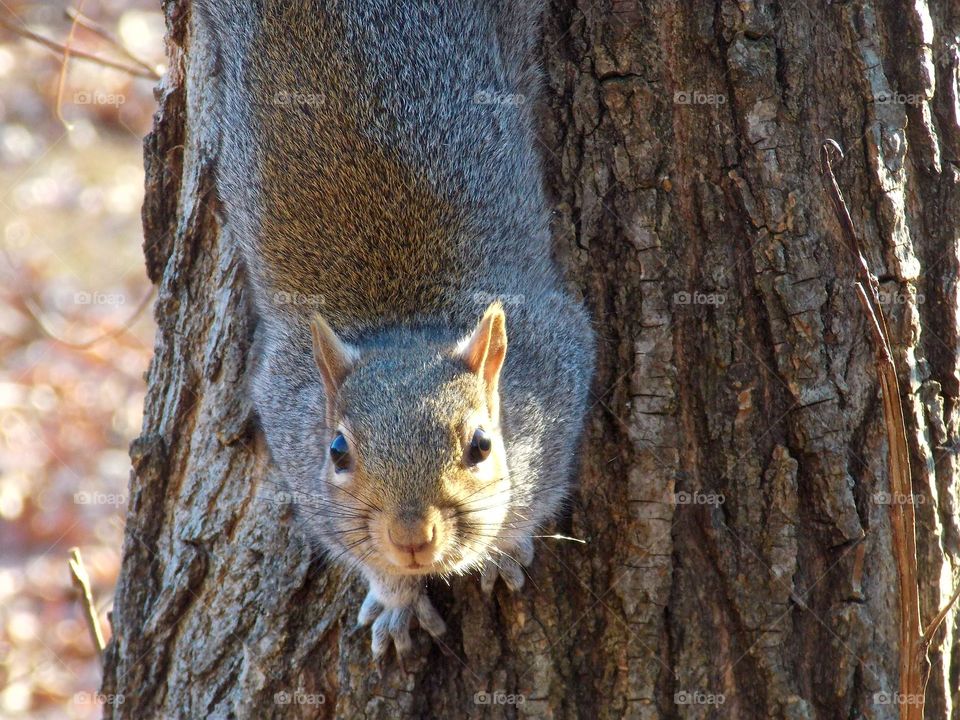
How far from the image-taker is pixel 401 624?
265 centimetres

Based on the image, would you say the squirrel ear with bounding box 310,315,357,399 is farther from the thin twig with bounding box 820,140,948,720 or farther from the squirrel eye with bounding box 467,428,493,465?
the thin twig with bounding box 820,140,948,720

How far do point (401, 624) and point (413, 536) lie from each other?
377 mm

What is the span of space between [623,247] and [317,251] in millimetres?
983

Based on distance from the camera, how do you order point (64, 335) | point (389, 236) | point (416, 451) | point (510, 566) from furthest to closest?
point (64, 335), point (389, 236), point (510, 566), point (416, 451)

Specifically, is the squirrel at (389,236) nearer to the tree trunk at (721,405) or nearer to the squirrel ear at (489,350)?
the squirrel ear at (489,350)

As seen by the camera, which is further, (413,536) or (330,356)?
(330,356)

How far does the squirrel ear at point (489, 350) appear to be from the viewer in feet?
8.85

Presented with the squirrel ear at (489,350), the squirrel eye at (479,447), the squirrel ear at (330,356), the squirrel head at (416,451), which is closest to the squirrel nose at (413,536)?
the squirrel head at (416,451)

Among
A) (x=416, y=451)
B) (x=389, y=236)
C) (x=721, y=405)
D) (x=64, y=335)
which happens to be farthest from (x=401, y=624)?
(x=64, y=335)

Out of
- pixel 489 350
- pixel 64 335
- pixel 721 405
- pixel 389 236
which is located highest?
pixel 64 335

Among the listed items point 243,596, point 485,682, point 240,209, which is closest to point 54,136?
point 240,209

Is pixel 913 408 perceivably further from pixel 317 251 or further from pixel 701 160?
pixel 317 251

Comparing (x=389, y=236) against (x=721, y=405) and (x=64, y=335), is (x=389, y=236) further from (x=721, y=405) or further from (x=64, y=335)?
(x=64, y=335)

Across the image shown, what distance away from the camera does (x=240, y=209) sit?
3.24 m
